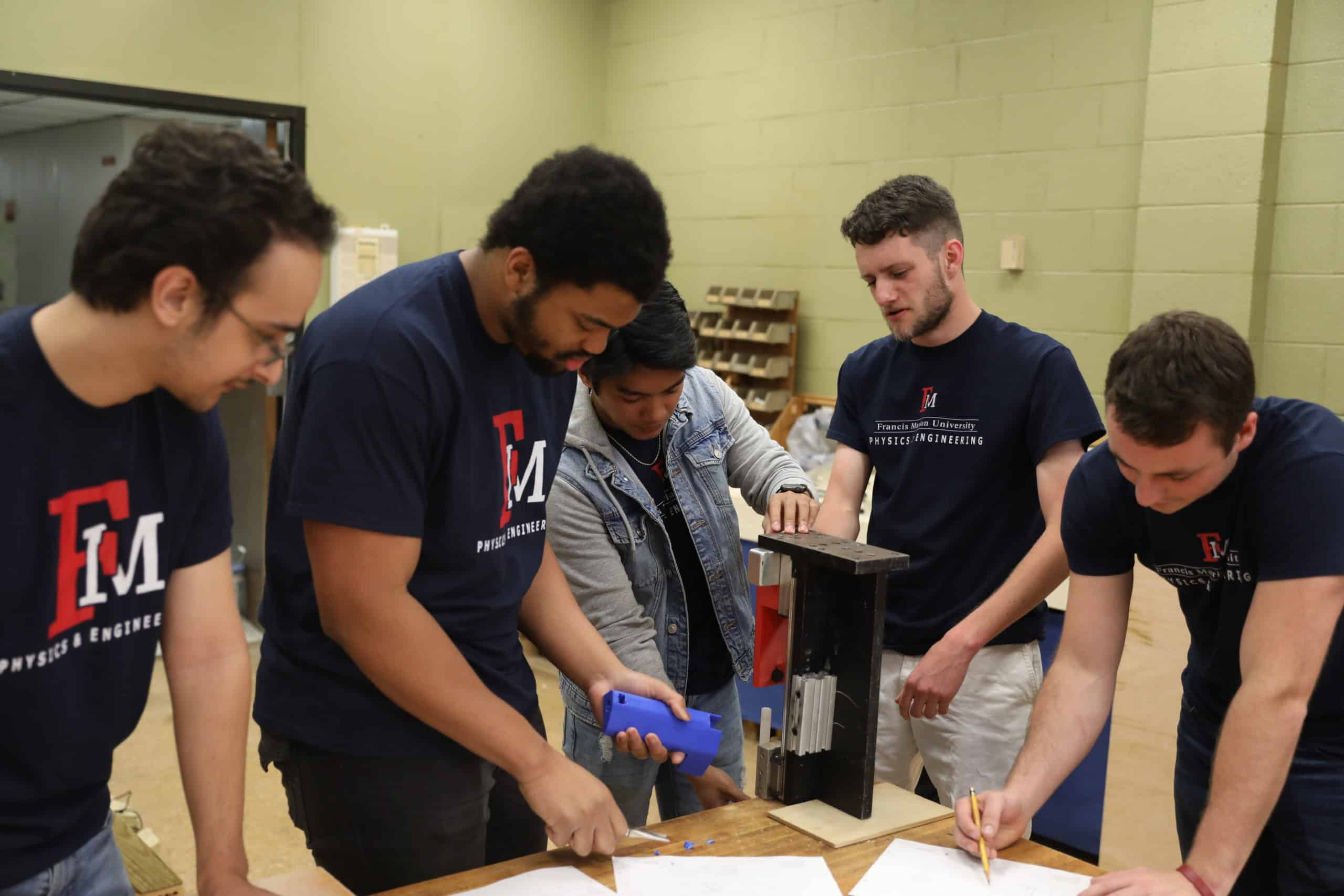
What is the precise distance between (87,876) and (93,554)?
312 millimetres

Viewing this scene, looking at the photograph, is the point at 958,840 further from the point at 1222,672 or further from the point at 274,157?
the point at 274,157

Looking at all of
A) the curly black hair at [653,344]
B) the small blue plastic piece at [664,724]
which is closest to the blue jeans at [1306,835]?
the small blue plastic piece at [664,724]

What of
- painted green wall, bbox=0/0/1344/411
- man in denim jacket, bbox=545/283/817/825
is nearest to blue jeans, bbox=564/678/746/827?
man in denim jacket, bbox=545/283/817/825

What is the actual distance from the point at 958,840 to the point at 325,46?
13.4 ft

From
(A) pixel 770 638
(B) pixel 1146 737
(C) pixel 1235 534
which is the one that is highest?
(C) pixel 1235 534

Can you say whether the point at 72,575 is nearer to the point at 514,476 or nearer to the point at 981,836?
the point at 514,476

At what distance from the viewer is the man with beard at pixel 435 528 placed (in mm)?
1178

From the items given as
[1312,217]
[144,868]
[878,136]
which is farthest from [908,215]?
[878,136]

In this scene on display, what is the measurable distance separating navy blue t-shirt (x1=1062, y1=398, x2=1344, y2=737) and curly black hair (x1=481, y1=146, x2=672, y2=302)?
2.09ft

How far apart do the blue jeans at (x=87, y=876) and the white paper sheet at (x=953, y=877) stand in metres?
0.76

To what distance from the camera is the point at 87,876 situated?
1052mm

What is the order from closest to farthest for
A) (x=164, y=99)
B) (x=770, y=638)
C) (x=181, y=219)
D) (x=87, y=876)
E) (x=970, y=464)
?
(x=181, y=219) < (x=87, y=876) < (x=770, y=638) < (x=970, y=464) < (x=164, y=99)

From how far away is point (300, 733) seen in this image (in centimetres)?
132

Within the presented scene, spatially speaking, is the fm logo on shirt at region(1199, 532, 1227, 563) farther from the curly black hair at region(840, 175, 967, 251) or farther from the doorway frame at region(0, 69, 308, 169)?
the doorway frame at region(0, 69, 308, 169)
